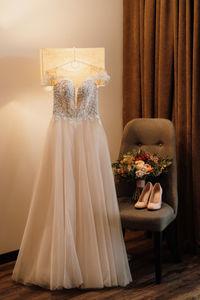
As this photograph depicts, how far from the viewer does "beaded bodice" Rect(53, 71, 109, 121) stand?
2615 millimetres

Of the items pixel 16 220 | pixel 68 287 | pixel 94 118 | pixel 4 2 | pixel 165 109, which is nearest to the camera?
pixel 68 287

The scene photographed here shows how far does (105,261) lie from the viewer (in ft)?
8.33

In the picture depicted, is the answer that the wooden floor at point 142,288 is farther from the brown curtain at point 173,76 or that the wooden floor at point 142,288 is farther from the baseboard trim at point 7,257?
the brown curtain at point 173,76

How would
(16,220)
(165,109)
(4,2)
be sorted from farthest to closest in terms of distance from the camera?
1. (165,109)
2. (16,220)
3. (4,2)

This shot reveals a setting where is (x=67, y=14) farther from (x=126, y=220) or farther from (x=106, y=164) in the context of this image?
(x=126, y=220)

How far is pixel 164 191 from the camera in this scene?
2.99 m

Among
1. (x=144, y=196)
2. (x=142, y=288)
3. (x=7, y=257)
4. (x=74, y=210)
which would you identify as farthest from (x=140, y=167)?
(x=7, y=257)

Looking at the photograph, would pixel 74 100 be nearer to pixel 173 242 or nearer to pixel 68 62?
pixel 68 62

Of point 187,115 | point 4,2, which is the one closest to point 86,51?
point 4,2

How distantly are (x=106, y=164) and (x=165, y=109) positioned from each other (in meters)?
0.89

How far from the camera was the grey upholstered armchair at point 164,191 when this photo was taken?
8.45 ft

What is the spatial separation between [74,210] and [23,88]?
1064 millimetres

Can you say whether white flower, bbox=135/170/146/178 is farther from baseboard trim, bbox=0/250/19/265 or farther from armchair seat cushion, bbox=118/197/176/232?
baseboard trim, bbox=0/250/19/265

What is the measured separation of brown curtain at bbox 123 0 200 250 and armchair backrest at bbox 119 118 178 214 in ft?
0.57
